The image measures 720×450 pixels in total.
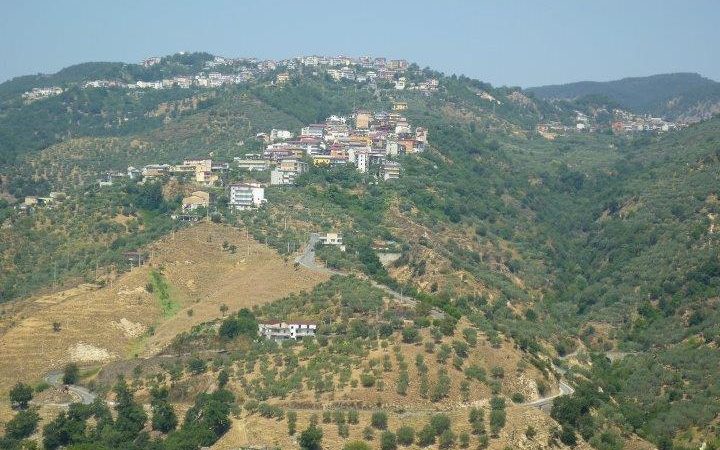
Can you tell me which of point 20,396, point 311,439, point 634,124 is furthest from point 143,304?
point 634,124

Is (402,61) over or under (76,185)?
over

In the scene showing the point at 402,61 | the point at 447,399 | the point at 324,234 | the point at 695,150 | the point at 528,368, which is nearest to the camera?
the point at 447,399

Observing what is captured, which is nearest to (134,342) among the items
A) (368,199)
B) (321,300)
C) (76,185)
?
(321,300)

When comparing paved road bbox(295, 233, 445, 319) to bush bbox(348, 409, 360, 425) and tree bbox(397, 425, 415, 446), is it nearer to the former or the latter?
bush bbox(348, 409, 360, 425)

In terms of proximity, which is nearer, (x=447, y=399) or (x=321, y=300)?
(x=447, y=399)

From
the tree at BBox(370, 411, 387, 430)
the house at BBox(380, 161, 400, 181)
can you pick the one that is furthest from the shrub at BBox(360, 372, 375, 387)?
the house at BBox(380, 161, 400, 181)

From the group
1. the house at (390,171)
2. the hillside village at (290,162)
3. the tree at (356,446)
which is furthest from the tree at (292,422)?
the house at (390,171)

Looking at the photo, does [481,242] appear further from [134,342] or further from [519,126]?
[519,126]
